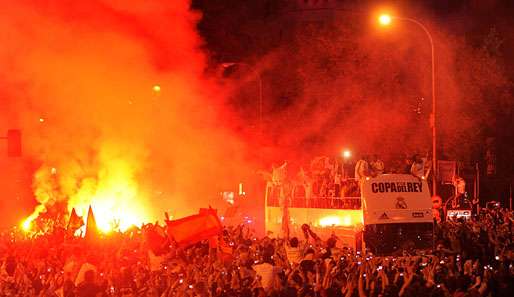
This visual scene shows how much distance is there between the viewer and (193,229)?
15.5 m

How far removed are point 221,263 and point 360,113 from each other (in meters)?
18.9

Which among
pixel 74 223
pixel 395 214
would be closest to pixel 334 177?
pixel 395 214

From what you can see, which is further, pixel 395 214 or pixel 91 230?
pixel 395 214

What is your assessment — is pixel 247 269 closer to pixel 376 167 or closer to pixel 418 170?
pixel 376 167

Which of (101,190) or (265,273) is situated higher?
(101,190)

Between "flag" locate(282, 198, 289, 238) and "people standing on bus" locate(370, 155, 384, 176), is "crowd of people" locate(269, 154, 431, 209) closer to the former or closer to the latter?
"people standing on bus" locate(370, 155, 384, 176)

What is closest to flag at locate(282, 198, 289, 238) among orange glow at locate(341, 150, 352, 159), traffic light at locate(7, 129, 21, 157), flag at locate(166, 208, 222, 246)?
flag at locate(166, 208, 222, 246)

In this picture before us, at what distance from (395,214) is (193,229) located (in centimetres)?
404

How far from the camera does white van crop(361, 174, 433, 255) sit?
16.6 m

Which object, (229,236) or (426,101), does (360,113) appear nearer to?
(426,101)

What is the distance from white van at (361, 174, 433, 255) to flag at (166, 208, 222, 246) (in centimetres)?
300

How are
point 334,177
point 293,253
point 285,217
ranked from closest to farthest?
point 293,253, point 334,177, point 285,217

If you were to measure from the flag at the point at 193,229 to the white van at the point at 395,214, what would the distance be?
2997mm

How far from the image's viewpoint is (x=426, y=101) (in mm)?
30109
